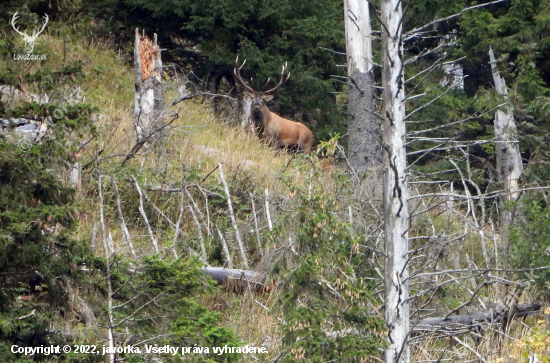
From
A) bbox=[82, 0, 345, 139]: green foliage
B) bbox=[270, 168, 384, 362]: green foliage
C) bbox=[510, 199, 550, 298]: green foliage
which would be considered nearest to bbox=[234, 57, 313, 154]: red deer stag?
bbox=[82, 0, 345, 139]: green foliage

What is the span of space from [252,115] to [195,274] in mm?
11039

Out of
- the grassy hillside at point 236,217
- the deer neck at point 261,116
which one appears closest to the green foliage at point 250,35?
the deer neck at point 261,116

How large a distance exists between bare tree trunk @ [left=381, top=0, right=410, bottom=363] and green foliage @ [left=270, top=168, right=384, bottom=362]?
0.30 meters

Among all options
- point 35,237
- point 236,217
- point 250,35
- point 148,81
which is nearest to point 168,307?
point 35,237

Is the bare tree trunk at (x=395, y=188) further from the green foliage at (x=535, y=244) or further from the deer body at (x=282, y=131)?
the deer body at (x=282, y=131)

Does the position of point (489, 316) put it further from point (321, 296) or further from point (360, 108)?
point (360, 108)

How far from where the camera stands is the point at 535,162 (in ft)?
Answer: 29.0

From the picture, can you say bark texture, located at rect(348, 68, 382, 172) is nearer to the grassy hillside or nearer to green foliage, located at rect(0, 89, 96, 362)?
the grassy hillside

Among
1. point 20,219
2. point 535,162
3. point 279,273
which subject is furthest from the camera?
point 535,162

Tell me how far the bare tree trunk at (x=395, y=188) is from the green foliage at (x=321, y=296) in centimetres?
30

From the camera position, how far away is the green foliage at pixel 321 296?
4.85 metres

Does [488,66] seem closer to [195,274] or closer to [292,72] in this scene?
[292,72]

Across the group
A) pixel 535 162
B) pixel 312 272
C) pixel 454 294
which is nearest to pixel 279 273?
pixel 312 272

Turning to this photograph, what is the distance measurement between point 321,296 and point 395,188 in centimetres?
106
